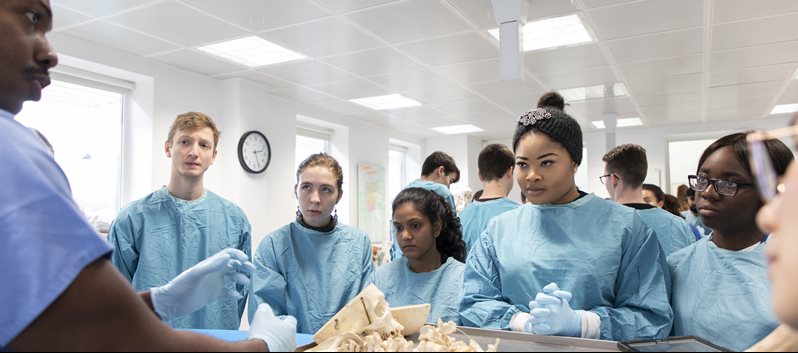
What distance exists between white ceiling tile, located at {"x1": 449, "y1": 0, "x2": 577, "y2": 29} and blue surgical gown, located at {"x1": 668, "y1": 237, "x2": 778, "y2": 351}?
6.74 feet

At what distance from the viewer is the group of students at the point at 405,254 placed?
2.23 feet

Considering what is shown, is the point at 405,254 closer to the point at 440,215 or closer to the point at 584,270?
the point at 440,215

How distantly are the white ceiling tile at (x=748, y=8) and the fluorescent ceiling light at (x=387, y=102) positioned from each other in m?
3.07

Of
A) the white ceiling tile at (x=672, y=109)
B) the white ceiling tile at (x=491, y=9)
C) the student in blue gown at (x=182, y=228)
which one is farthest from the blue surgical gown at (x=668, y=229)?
the white ceiling tile at (x=672, y=109)

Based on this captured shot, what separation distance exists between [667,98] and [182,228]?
5440 millimetres

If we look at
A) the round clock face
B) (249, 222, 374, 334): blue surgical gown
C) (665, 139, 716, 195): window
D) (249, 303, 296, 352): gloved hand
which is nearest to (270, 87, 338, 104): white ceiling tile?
the round clock face

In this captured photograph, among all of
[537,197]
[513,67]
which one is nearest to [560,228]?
[537,197]

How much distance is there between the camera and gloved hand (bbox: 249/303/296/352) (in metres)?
1.04

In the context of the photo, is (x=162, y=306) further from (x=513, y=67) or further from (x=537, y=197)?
(x=513, y=67)

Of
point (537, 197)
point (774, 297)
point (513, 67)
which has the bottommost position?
point (774, 297)

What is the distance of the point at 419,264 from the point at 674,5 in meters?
2.42

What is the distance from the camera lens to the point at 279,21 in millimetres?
3400

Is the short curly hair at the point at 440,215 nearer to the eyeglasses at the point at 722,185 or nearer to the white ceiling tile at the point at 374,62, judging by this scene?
the eyeglasses at the point at 722,185

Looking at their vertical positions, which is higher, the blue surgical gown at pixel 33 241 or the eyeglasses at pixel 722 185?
the eyeglasses at pixel 722 185
